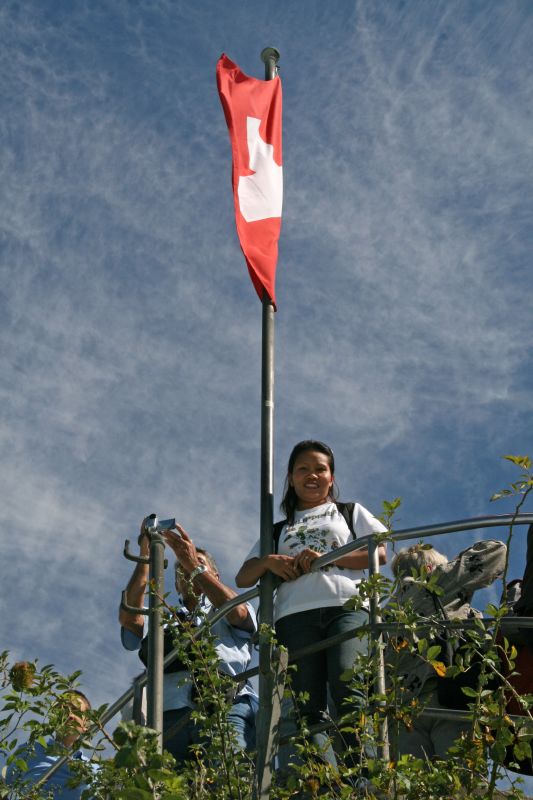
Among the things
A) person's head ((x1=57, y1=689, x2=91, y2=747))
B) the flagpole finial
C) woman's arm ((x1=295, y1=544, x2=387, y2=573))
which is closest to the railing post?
woman's arm ((x1=295, y1=544, x2=387, y2=573))

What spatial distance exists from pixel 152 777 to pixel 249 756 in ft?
4.22

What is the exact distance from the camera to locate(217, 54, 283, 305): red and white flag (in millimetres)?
6711

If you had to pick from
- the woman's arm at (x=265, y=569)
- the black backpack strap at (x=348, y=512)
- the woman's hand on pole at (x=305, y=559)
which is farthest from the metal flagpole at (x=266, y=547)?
the black backpack strap at (x=348, y=512)

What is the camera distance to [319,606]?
17.2 ft

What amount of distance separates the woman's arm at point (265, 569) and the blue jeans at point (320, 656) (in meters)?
0.20

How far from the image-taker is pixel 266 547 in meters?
5.47

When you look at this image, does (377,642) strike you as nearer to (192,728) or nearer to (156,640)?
(156,640)

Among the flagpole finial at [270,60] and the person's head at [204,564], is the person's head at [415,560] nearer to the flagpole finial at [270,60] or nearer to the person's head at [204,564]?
the person's head at [204,564]

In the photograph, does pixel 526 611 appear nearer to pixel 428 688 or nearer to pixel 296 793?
pixel 428 688

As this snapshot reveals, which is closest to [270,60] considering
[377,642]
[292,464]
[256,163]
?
[256,163]

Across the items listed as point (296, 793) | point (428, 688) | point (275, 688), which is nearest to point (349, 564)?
point (428, 688)

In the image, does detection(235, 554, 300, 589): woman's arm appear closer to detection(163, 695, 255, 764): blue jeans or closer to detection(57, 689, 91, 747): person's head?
detection(163, 695, 255, 764): blue jeans

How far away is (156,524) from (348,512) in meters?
2.17

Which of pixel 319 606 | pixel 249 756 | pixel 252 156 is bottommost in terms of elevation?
pixel 249 756
